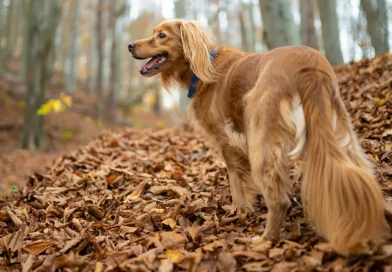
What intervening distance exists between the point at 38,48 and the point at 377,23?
8.90 metres

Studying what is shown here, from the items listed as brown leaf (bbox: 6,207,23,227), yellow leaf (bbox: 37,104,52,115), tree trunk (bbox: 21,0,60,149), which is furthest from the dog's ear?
tree trunk (bbox: 21,0,60,149)

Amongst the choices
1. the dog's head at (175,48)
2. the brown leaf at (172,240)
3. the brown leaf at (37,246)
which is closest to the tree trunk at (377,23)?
the dog's head at (175,48)

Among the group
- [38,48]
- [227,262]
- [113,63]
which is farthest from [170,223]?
[113,63]

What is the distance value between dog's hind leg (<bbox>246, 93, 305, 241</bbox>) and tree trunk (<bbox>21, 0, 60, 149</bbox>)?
31.2 feet

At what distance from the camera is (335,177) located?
7.93ft

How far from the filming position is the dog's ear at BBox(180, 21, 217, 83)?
3.85 m

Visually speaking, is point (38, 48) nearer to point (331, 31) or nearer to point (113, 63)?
point (113, 63)

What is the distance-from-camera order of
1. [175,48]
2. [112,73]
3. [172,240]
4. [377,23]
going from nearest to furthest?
[172,240] → [175,48] → [377,23] → [112,73]

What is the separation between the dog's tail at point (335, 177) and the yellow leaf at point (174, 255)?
1008 mm

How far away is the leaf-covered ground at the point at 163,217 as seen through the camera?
2.67 m

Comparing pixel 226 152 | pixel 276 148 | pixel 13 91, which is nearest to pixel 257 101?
pixel 276 148

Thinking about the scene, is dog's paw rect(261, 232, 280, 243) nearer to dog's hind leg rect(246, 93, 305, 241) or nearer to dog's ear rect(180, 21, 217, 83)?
dog's hind leg rect(246, 93, 305, 241)

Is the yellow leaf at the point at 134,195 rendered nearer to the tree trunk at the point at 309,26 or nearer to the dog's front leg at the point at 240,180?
the dog's front leg at the point at 240,180

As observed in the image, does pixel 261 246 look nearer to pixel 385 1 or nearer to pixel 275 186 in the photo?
pixel 275 186
